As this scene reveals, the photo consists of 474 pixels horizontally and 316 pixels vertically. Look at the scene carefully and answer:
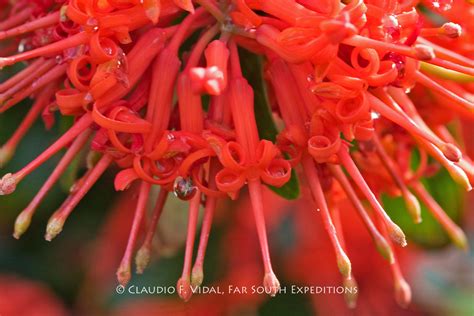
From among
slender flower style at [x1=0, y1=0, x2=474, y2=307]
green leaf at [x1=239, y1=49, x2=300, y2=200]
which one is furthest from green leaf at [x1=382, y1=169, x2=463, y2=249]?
green leaf at [x1=239, y1=49, x2=300, y2=200]

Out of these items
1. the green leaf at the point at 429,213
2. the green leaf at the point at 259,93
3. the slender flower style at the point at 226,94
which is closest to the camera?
the slender flower style at the point at 226,94

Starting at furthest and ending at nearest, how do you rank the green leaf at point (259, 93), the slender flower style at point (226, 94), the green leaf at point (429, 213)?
the green leaf at point (429, 213) < the green leaf at point (259, 93) < the slender flower style at point (226, 94)

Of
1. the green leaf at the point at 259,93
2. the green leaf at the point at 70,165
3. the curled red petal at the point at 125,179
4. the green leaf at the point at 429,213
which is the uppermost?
the green leaf at the point at 259,93

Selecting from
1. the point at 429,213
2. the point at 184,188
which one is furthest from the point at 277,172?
the point at 429,213

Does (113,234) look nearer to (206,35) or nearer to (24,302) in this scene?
(24,302)

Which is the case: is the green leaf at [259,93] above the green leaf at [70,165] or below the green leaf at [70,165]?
above

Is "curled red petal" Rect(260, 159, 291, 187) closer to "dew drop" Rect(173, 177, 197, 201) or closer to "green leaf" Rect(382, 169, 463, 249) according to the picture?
"dew drop" Rect(173, 177, 197, 201)

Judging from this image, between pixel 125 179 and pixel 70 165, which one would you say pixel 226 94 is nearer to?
pixel 125 179

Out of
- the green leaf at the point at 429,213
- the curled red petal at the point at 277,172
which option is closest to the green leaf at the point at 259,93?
the curled red petal at the point at 277,172

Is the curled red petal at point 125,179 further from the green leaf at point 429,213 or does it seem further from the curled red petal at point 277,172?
the green leaf at point 429,213
